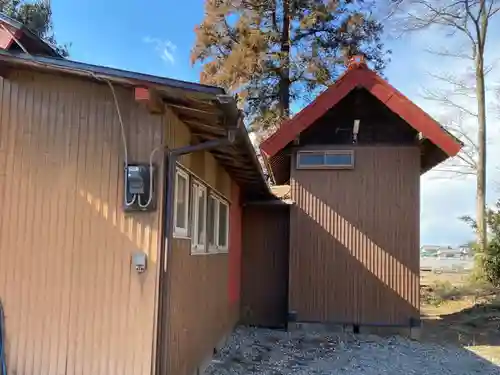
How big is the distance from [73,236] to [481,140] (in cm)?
1594

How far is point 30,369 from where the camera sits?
430cm

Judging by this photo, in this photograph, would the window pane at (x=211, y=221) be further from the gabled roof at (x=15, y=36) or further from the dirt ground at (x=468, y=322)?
the dirt ground at (x=468, y=322)

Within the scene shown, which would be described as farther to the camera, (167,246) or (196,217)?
(196,217)

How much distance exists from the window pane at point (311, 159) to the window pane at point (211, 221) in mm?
2880

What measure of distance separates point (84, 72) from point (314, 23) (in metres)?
14.5

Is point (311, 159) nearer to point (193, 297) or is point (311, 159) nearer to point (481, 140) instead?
point (193, 297)

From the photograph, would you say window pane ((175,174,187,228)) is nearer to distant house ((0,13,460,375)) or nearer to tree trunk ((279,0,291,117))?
distant house ((0,13,460,375))

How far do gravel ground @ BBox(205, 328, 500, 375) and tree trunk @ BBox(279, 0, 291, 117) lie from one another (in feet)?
32.7

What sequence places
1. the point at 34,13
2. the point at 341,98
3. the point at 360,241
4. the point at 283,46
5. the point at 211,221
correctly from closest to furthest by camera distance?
the point at 211,221
the point at 341,98
the point at 360,241
the point at 34,13
the point at 283,46

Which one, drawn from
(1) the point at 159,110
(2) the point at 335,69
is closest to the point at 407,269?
(1) the point at 159,110

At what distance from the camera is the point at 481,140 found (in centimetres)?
1717

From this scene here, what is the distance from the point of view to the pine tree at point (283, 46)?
57.5 ft

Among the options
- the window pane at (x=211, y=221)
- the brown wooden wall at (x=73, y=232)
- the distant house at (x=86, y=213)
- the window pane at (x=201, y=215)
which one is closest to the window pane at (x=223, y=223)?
the window pane at (x=211, y=221)

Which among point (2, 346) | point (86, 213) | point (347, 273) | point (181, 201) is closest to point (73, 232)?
point (86, 213)
